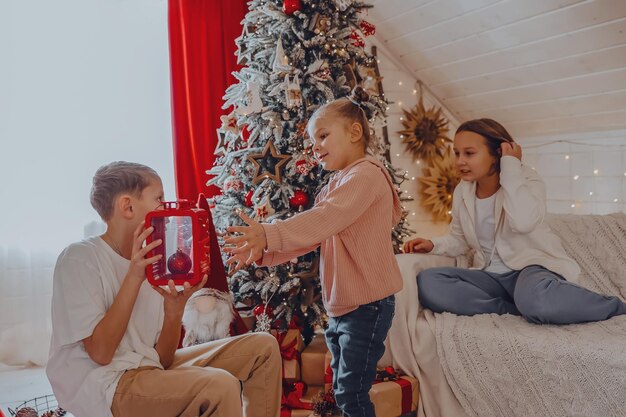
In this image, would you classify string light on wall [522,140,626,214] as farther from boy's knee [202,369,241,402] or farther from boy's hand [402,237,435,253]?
boy's knee [202,369,241,402]

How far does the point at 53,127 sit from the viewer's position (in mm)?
2896

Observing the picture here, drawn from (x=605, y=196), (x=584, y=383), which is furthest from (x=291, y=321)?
(x=605, y=196)

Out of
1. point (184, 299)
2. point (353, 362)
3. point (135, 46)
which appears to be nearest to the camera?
point (184, 299)

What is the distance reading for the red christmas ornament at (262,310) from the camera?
90.0 inches

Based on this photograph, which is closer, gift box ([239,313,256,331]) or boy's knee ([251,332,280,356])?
boy's knee ([251,332,280,356])

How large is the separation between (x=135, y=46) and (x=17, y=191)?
1.02m

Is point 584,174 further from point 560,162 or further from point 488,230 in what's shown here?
point 488,230

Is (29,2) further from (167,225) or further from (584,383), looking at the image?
(584,383)

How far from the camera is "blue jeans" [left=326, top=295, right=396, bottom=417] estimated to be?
5.16 feet

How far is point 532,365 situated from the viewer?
68.5 inches

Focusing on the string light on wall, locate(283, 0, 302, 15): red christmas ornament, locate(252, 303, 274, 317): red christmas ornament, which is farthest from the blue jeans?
the string light on wall

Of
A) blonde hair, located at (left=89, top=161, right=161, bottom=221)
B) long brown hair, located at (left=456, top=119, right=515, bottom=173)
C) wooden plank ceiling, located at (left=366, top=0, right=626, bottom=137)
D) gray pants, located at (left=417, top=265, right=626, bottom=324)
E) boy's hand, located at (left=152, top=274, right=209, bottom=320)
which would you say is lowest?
gray pants, located at (left=417, top=265, right=626, bottom=324)

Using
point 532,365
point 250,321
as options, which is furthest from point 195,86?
point 532,365

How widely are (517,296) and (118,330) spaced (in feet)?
4.68
